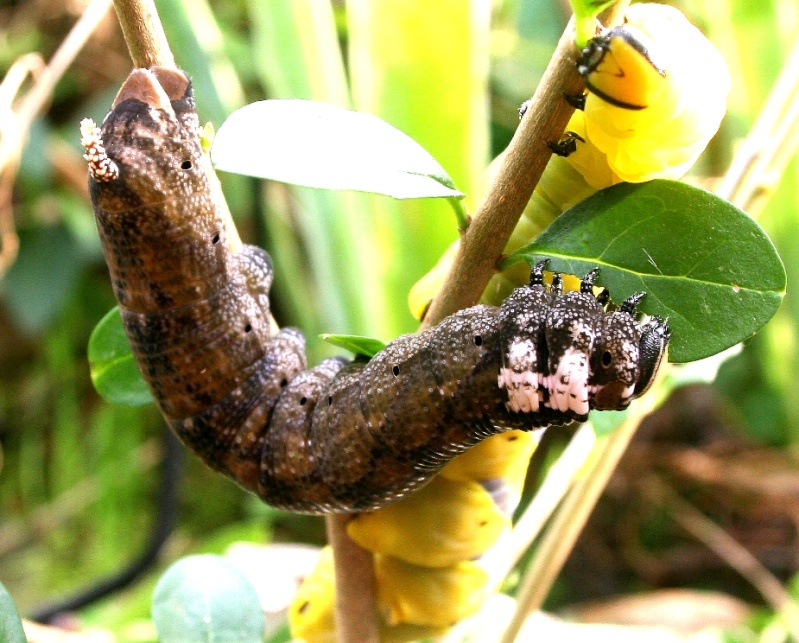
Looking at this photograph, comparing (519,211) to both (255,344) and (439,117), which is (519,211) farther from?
(439,117)

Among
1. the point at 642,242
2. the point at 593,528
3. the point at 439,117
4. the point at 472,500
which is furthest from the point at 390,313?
the point at 642,242

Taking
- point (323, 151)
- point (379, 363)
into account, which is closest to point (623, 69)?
point (323, 151)

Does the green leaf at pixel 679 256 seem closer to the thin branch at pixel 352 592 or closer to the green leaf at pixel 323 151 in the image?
the green leaf at pixel 323 151

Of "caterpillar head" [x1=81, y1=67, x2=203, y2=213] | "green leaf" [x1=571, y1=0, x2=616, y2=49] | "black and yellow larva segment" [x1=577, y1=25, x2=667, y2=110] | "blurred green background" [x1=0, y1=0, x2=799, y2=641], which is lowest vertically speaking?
"blurred green background" [x1=0, y1=0, x2=799, y2=641]

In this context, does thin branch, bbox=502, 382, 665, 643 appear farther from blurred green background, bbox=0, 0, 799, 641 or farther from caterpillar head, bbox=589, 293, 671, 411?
blurred green background, bbox=0, 0, 799, 641

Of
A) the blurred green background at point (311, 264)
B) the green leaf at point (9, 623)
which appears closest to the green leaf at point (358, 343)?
the green leaf at point (9, 623)

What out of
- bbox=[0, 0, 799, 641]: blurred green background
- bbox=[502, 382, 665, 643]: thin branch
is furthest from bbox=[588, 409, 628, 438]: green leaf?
bbox=[0, 0, 799, 641]: blurred green background

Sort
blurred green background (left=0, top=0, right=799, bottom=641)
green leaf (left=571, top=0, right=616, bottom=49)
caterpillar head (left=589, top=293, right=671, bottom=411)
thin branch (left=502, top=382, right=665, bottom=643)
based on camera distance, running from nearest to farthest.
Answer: green leaf (left=571, top=0, right=616, bottom=49) → caterpillar head (left=589, top=293, right=671, bottom=411) → thin branch (left=502, top=382, right=665, bottom=643) → blurred green background (left=0, top=0, right=799, bottom=641)
